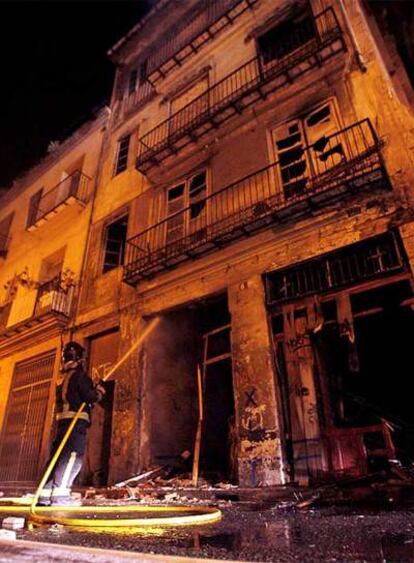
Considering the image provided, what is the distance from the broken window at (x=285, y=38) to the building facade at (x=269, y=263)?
0.07 meters

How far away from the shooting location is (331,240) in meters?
7.11

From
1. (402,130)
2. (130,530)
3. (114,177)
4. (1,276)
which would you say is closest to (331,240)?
(402,130)

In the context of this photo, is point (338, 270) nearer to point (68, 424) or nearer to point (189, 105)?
point (68, 424)

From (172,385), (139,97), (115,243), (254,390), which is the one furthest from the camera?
(139,97)

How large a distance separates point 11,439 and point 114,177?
33.1 feet

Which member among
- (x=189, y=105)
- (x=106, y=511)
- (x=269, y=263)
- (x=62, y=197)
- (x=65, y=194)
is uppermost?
(x=189, y=105)

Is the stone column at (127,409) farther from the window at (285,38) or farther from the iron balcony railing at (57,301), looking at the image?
the window at (285,38)

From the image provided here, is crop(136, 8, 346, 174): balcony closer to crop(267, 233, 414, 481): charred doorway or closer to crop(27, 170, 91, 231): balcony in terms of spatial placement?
crop(27, 170, 91, 231): balcony

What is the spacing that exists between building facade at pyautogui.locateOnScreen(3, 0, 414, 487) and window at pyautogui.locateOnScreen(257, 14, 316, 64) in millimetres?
66

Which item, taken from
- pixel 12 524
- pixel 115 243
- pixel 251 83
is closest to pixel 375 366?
pixel 12 524

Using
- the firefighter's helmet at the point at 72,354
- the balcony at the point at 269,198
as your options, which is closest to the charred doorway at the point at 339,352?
the balcony at the point at 269,198

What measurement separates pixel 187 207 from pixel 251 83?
4.25m

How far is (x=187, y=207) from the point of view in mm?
9789

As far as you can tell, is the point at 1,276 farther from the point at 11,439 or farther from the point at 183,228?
the point at 183,228
